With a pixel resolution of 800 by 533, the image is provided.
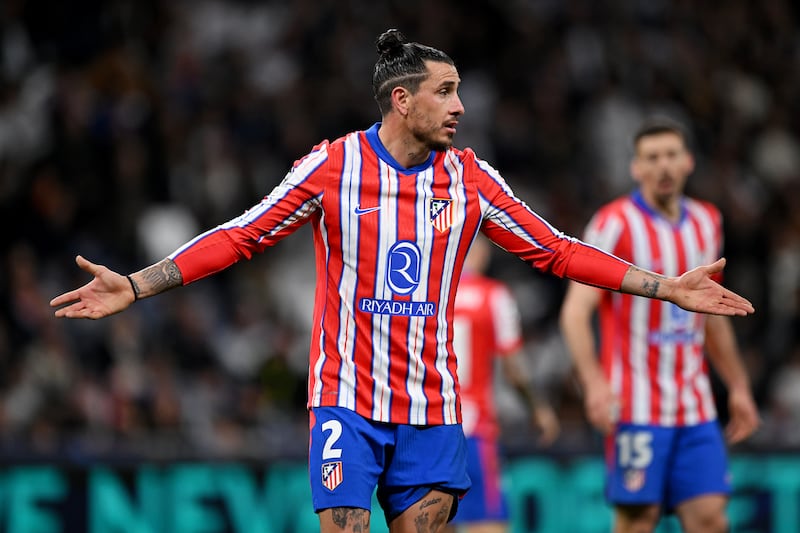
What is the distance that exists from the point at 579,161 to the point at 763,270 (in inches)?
90.0

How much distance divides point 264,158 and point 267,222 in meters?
8.08

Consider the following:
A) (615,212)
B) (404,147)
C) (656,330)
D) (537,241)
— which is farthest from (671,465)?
(404,147)

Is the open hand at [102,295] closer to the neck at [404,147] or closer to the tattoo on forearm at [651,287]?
the neck at [404,147]

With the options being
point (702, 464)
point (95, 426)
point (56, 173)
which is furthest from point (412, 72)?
point (56, 173)

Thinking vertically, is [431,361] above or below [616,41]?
below

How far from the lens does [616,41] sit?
48.5 ft

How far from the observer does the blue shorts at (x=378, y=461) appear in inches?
195

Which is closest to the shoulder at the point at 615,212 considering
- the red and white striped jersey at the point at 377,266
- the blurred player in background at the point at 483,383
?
the blurred player in background at the point at 483,383

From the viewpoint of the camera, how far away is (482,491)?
8242mm

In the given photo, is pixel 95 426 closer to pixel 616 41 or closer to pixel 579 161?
pixel 579 161

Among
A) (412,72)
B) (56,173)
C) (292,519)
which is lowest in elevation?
(292,519)

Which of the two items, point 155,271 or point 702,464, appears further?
point 702,464

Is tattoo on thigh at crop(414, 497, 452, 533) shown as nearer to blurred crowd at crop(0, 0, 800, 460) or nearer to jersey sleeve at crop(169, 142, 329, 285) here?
jersey sleeve at crop(169, 142, 329, 285)

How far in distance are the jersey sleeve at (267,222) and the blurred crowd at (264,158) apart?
4.43m
